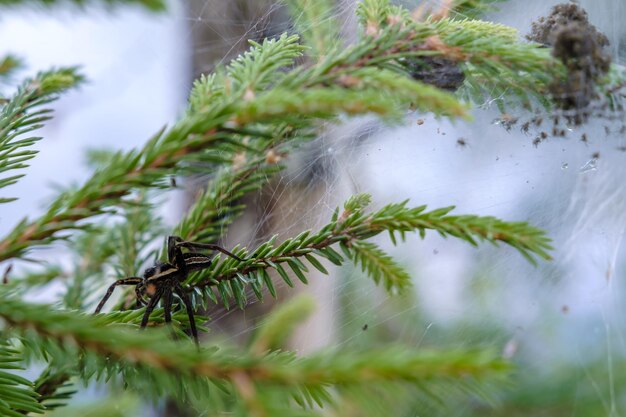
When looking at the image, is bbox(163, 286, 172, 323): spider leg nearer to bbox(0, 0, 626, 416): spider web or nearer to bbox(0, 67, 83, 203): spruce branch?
bbox(0, 67, 83, 203): spruce branch

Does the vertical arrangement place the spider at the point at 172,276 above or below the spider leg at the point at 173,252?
below

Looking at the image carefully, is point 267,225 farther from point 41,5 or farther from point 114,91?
point 41,5

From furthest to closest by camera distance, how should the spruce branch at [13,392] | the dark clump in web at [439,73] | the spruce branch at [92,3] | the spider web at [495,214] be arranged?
1. the spider web at [495,214]
2. the dark clump in web at [439,73]
3. the spruce branch at [13,392]
4. the spruce branch at [92,3]

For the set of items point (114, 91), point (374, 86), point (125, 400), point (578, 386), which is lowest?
point (578, 386)

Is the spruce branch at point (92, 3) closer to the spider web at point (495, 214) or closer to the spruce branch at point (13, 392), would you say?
the spruce branch at point (13, 392)

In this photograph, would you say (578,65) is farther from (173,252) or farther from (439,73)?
(173,252)

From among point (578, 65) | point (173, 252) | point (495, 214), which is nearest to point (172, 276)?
point (173, 252)

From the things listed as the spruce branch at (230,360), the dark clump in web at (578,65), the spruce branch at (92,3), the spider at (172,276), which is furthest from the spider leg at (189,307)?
the dark clump in web at (578,65)

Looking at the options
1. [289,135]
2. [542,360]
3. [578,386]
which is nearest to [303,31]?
[289,135]
